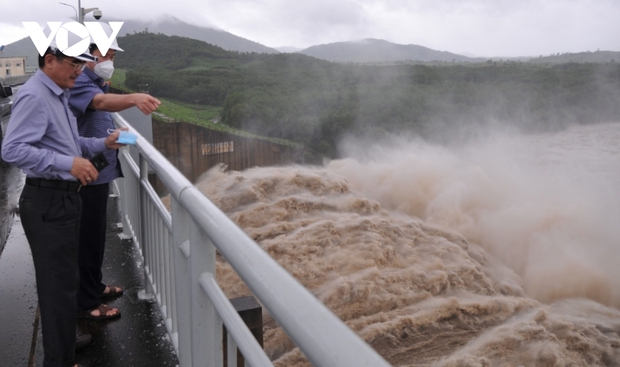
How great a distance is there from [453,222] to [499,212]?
8.92ft

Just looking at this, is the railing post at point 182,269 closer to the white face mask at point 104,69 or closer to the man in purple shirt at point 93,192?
the man in purple shirt at point 93,192

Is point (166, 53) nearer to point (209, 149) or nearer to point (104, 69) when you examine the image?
point (209, 149)

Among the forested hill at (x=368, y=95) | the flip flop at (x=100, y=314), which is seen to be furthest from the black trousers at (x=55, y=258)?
the forested hill at (x=368, y=95)

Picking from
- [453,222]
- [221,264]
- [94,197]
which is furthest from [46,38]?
[453,222]

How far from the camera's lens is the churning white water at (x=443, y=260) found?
8742mm

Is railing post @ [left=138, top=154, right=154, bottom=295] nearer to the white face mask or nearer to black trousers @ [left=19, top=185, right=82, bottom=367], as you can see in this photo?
the white face mask

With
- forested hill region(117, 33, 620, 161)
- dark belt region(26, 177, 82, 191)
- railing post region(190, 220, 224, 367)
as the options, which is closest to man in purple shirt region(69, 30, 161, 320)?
dark belt region(26, 177, 82, 191)

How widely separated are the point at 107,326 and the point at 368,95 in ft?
169

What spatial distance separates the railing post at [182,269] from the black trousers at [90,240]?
114cm

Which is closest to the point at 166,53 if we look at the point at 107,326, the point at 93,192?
the point at 93,192

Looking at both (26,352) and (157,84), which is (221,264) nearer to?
(26,352)

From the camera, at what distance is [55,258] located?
2012mm

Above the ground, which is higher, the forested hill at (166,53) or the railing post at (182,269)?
the forested hill at (166,53)

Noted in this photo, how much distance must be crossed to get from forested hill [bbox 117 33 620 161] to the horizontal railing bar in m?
40.8
